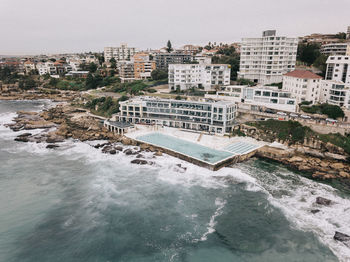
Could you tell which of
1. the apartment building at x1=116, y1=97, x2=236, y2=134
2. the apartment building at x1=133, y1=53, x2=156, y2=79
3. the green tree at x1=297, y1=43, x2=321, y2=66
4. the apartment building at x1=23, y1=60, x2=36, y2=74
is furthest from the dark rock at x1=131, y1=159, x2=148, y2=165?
the apartment building at x1=23, y1=60, x2=36, y2=74

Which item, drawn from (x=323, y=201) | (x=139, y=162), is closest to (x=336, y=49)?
(x=323, y=201)

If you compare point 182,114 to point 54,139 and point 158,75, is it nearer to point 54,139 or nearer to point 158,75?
point 54,139

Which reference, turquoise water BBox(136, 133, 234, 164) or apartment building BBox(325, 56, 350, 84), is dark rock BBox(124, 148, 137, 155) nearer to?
turquoise water BBox(136, 133, 234, 164)

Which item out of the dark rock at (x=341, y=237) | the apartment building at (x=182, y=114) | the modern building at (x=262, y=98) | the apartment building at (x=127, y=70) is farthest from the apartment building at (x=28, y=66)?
the dark rock at (x=341, y=237)

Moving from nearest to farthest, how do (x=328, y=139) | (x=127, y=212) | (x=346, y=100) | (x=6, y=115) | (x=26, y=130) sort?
1. (x=127, y=212)
2. (x=328, y=139)
3. (x=346, y=100)
4. (x=26, y=130)
5. (x=6, y=115)

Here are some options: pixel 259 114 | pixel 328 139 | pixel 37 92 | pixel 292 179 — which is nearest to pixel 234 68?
pixel 259 114

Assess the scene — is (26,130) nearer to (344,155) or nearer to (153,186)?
(153,186)
